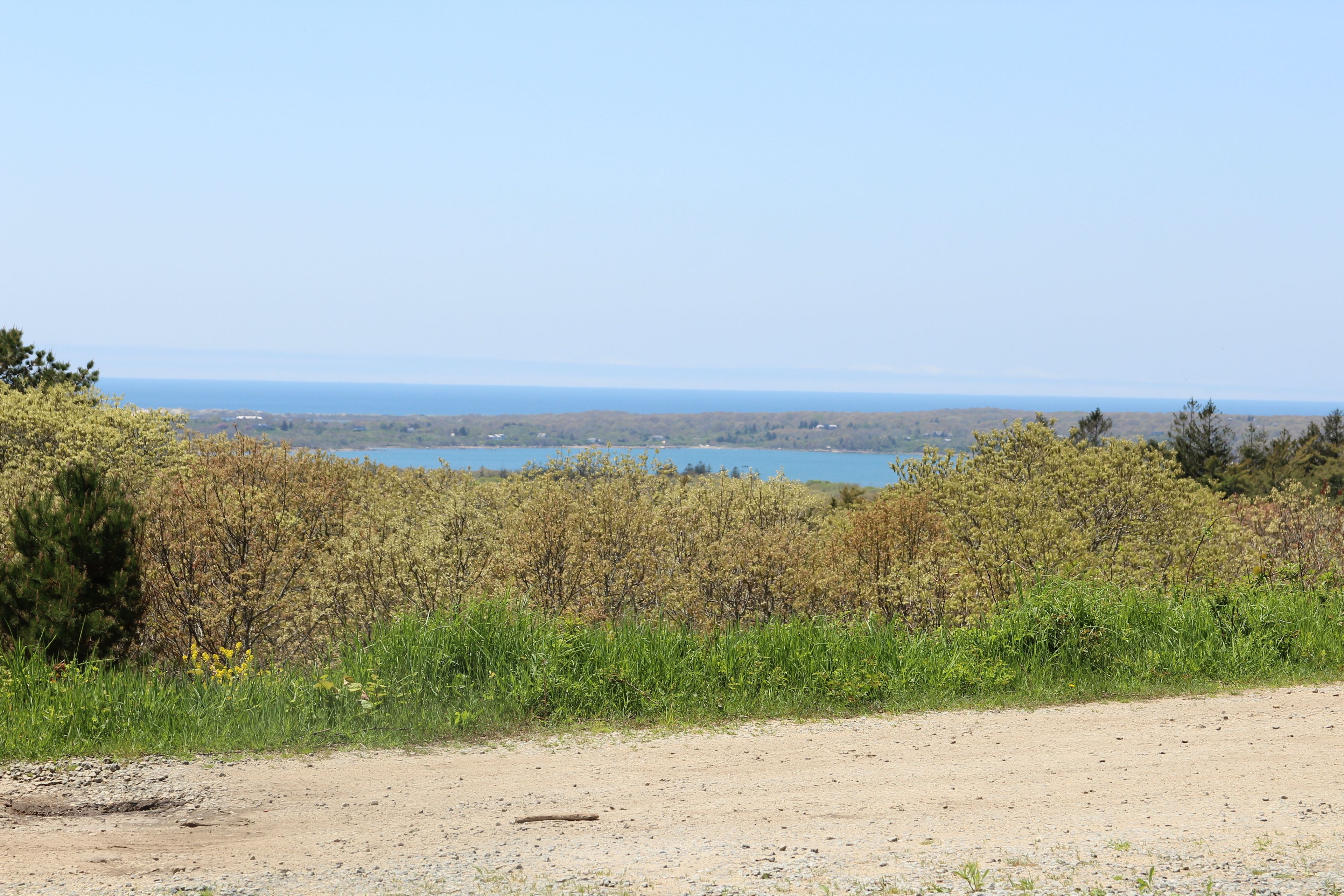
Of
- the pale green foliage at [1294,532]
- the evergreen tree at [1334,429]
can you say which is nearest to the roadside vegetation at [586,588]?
the pale green foliage at [1294,532]

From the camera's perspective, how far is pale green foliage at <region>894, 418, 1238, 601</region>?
50.3 feet

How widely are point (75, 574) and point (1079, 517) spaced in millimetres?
15303

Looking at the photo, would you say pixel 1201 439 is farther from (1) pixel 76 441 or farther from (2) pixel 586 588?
(1) pixel 76 441

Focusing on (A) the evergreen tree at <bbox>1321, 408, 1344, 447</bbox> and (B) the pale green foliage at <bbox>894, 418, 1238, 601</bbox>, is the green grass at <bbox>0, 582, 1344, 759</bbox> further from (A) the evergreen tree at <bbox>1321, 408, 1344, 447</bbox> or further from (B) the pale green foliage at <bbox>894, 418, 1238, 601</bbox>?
(A) the evergreen tree at <bbox>1321, 408, 1344, 447</bbox>

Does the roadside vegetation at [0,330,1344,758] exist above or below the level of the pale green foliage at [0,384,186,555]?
below

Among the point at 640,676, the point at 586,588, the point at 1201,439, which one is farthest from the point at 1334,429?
the point at 640,676

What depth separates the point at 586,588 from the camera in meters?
18.3

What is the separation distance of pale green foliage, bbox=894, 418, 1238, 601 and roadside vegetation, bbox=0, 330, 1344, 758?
0.06 metres

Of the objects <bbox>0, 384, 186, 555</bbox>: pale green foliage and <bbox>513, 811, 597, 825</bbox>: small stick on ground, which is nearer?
<bbox>513, 811, 597, 825</bbox>: small stick on ground

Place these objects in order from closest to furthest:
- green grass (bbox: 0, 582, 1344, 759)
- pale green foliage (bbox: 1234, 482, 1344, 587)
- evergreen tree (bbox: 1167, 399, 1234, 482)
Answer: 1. green grass (bbox: 0, 582, 1344, 759)
2. pale green foliage (bbox: 1234, 482, 1344, 587)
3. evergreen tree (bbox: 1167, 399, 1234, 482)

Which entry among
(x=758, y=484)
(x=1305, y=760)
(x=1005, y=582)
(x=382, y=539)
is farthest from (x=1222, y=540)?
(x=382, y=539)

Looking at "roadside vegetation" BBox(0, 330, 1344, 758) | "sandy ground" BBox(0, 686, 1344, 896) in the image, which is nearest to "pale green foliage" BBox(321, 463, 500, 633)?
"roadside vegetation" BBox(0, 330, 1344, 758)

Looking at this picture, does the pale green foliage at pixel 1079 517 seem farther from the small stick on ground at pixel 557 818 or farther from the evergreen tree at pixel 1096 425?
the evergreen tree at pixel 1096 425

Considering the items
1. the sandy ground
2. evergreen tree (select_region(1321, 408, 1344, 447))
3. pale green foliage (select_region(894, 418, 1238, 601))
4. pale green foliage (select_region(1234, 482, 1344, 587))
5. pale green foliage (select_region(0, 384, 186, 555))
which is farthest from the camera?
evergreen tree (select_region(1321, 408, 1344, 447))
